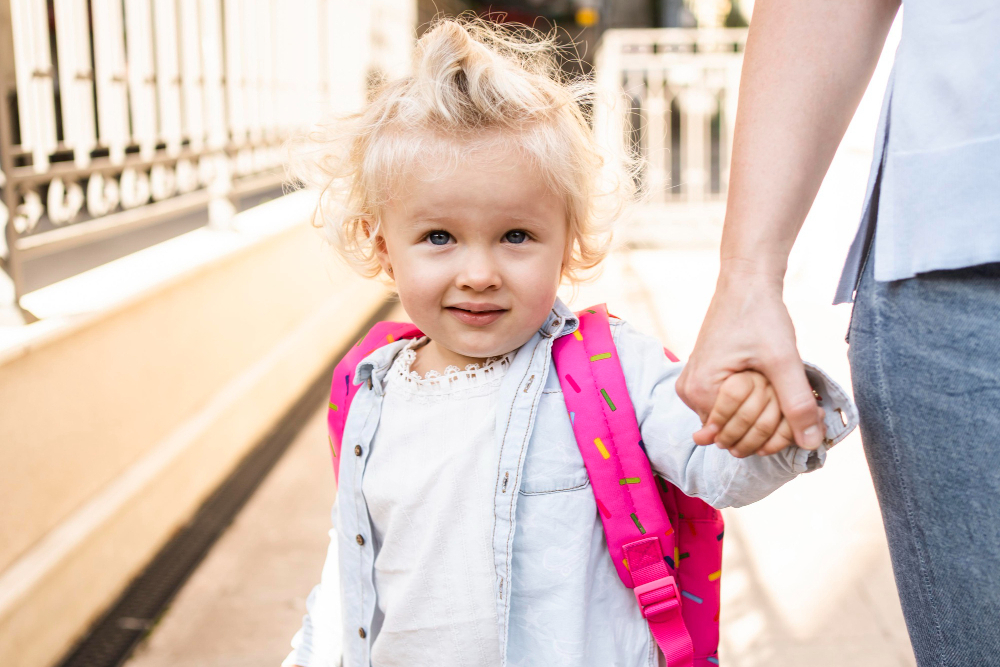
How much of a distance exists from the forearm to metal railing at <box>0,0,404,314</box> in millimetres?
1110

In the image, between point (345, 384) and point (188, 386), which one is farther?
point (188, 386)

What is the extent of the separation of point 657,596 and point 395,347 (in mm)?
607

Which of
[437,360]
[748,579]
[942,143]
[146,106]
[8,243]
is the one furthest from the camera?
[146,106]

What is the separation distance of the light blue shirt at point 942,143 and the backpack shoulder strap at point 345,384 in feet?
2.85

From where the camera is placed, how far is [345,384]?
1550mm

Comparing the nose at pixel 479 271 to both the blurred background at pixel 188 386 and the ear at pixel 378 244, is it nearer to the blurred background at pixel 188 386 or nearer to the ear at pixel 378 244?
the ear at pixel 378 244

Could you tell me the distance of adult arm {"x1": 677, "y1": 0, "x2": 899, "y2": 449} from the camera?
38.8 inches

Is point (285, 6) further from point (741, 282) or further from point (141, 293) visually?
point (741, 282)

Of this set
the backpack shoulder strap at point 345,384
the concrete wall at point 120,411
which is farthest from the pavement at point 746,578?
the backpack shoulder strap at point 345,384

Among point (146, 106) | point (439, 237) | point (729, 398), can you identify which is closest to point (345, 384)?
point (439, 237)

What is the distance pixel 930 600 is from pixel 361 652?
0.86 metres

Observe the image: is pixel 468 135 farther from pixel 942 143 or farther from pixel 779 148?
pixel 942 143

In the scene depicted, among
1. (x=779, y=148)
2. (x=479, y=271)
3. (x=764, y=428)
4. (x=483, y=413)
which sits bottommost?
(x=483, y=413)

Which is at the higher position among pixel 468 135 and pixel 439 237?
pixel 468 135
